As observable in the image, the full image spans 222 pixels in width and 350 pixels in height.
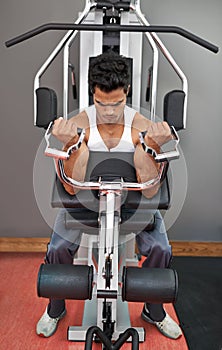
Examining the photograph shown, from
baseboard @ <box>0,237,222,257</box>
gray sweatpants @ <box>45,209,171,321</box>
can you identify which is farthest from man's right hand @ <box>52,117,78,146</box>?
baseboard @ <box>0,237,222,257</box>

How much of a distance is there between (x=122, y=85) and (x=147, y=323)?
49.7 inches

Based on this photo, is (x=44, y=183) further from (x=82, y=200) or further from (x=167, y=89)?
(x=82, y=200)

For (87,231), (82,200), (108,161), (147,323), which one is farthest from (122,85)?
(147,323)

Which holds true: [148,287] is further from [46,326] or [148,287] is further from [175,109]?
[46,326]

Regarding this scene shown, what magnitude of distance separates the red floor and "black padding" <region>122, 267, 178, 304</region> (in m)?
0.70

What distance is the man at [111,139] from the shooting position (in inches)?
55.2

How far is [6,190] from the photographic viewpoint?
114 inches

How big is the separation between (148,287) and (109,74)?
0.72 m

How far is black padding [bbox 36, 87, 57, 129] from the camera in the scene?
1440 millimetres

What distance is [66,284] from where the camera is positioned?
1.43 metres

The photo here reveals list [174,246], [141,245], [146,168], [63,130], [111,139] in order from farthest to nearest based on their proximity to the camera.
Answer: [174,246]
[141,245]
[111,139]
[146,168]
[63,130]

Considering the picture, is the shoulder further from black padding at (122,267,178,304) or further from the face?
black padding at (122,267,178,304)

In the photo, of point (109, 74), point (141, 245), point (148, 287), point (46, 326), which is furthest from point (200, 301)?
point (109, 74)

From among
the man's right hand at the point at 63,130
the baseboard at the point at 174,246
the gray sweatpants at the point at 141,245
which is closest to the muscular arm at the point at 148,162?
the man's right hand at the point at 63,130
